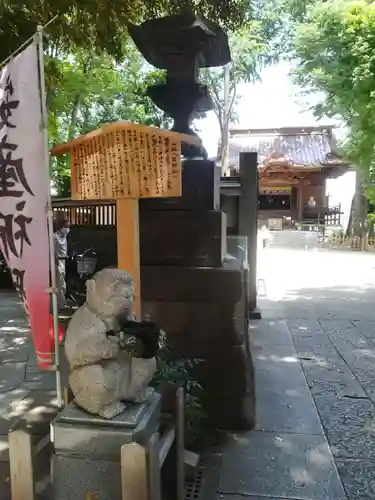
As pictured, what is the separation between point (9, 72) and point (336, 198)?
1287 inches

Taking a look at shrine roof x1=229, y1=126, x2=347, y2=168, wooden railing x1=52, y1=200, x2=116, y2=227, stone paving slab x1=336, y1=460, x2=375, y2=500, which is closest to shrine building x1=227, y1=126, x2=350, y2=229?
shrine roof x1=229, y1=126, x2=347, y2=168

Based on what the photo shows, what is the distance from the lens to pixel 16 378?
5.16m

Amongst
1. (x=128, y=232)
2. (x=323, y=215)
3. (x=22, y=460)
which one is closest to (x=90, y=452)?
(x=22, y=460)

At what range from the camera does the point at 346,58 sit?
10.8 metres

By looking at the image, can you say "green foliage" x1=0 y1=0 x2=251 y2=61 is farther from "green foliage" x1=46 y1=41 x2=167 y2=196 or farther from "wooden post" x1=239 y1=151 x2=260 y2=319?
"wooden post" x1=239 y1=151 x2=260 y2=319

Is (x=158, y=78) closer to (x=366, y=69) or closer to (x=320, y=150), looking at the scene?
(x=366, y=69)

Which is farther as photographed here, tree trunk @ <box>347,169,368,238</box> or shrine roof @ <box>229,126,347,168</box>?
shrine roof @ <box>229,126,347,168</box>

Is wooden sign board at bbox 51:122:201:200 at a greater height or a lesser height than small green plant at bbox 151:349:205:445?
greater

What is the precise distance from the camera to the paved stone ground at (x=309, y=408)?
3156mm

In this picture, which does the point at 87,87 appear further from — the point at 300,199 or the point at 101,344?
the point at 300,199

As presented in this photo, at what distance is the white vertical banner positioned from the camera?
2.80 metres

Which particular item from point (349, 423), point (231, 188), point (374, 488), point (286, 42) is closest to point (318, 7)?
point (231, 188)

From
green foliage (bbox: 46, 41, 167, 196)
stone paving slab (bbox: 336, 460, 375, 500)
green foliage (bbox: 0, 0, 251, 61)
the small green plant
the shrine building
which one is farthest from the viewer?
the shrine building

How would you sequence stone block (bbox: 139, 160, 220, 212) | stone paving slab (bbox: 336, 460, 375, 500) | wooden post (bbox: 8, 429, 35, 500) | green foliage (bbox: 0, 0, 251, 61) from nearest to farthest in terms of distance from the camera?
wooden post (bbox: 8, 429, 35, 500)
stone paving slab (bbox: 336, 460, 375, 500)
stone block (bbox: 139, 160, 220, 212)
green foliage (bbox: 0, 0, 251, 61)
